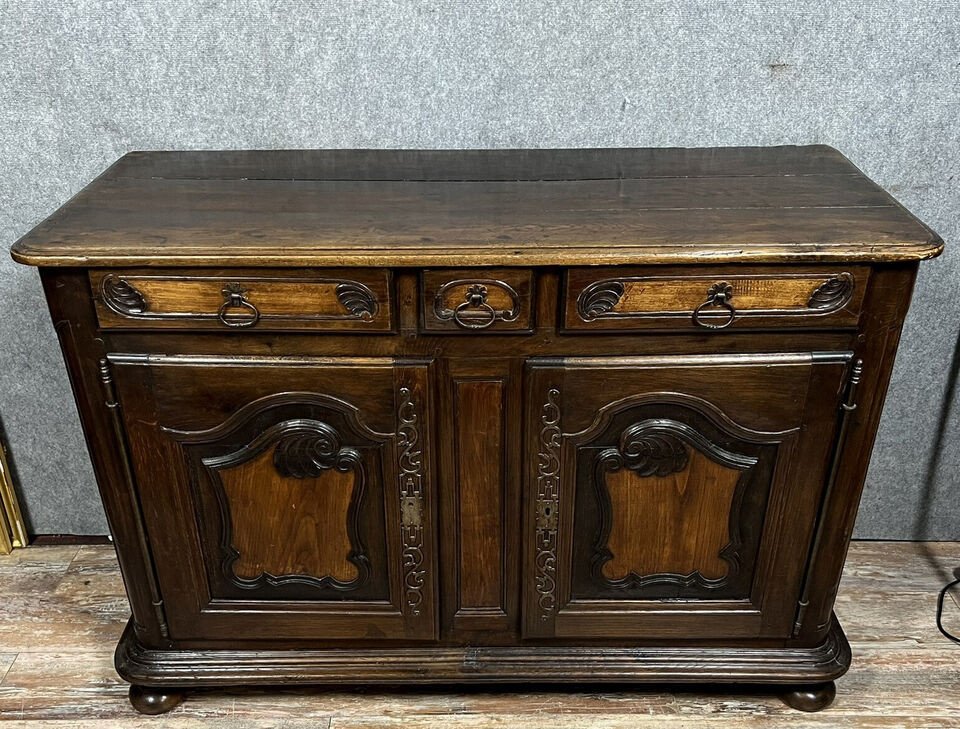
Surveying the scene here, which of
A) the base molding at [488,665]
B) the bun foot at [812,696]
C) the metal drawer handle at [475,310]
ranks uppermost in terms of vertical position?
the metal drawer handle at [475,310]

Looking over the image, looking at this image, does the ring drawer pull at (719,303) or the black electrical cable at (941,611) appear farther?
the black electrical cable at (941,611)

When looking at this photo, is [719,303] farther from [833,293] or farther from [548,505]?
[548,505]

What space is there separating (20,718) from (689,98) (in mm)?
1413

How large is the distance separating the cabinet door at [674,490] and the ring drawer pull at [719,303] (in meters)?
0.05

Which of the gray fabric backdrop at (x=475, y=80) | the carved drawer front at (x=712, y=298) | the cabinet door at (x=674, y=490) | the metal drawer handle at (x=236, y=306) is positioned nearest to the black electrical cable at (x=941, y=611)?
the cabinet door at (x=674, y=490)

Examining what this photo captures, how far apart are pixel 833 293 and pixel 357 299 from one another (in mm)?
568

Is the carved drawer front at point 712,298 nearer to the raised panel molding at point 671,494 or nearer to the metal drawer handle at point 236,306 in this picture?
the raised panel molding at point 671,494

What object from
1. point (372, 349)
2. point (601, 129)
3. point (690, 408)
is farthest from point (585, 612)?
point (601, 129)

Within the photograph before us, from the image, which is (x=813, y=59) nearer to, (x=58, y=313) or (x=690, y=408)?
(x=690, y=408)

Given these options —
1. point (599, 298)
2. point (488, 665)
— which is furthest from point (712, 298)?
point (488, 665)

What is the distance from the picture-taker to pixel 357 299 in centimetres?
106

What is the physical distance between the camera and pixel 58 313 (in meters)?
1.09

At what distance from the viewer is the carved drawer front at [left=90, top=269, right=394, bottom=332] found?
1050 millimetres

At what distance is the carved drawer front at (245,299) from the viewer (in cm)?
105
